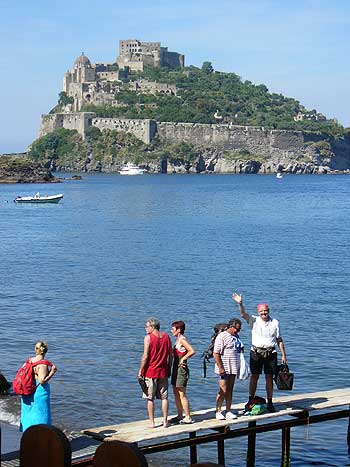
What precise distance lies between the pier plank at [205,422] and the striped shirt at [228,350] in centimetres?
65

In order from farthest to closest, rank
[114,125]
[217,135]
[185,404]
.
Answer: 1. [217,135]
2. [114,125]
3. [185,404]

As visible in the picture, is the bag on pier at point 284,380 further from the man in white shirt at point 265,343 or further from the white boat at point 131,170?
the white boat at point 131,170

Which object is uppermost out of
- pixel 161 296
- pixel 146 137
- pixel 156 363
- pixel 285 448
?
pixel 146 137

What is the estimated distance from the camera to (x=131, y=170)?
180 metres

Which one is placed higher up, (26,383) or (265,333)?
(265,333)

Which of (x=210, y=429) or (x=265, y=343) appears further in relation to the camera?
(x=210, y=429)

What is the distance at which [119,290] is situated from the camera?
3369 cm

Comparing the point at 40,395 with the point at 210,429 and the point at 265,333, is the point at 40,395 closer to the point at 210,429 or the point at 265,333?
the point at 210,429

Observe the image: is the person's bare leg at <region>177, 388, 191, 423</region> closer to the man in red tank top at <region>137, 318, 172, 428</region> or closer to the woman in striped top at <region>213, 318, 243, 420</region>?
the man in red tank top at <region>137, 318, 172, 428</region>

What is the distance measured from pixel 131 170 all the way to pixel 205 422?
168 m

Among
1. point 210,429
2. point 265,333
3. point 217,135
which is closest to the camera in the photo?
point 265,333

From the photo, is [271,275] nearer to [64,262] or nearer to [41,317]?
[64,262]

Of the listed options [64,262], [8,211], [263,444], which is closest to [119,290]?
[64,262]

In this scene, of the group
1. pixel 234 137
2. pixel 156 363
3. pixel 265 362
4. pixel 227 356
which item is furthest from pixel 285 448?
pixel 234 137
